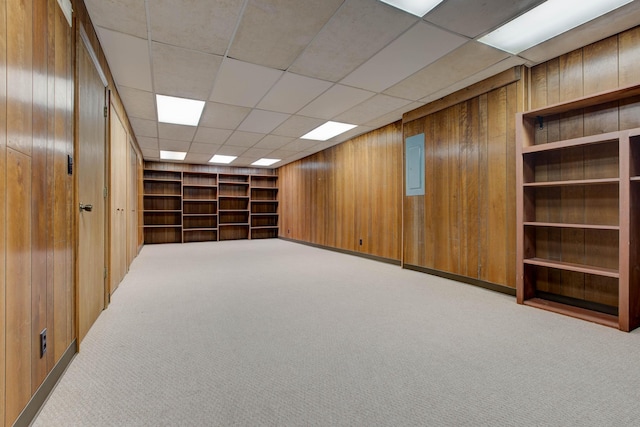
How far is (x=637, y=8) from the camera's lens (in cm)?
225

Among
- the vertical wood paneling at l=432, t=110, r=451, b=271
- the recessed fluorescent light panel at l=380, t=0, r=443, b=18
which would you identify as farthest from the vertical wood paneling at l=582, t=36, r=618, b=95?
the recessed fluorescent light panel at l=380, t=0, r=443, b=18

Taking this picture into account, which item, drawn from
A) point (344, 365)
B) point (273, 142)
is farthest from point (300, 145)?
point (344, 365)

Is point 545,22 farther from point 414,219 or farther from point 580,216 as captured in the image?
point 414,219

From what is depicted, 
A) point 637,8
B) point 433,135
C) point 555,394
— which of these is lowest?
point 555,394

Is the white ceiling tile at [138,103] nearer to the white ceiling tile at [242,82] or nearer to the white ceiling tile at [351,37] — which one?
the white ceiling tile at [242,82]

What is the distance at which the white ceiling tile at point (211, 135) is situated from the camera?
541cm

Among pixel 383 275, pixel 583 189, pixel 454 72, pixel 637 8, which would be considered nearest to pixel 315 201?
pixel 383 275

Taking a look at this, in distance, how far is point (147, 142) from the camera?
247 inches

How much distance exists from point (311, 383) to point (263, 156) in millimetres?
7002

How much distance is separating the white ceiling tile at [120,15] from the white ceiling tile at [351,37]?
1349 mm

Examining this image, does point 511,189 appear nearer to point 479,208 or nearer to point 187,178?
point 479,208

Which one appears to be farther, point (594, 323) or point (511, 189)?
point (511, 189)

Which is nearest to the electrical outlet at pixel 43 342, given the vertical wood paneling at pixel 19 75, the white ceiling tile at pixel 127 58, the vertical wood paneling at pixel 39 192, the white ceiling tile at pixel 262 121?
the vertical wood paneling at pixel 39 192

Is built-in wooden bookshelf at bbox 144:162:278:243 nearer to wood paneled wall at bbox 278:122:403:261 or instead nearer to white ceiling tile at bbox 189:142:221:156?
wood paneled wall at bbox 278:122:403:261
